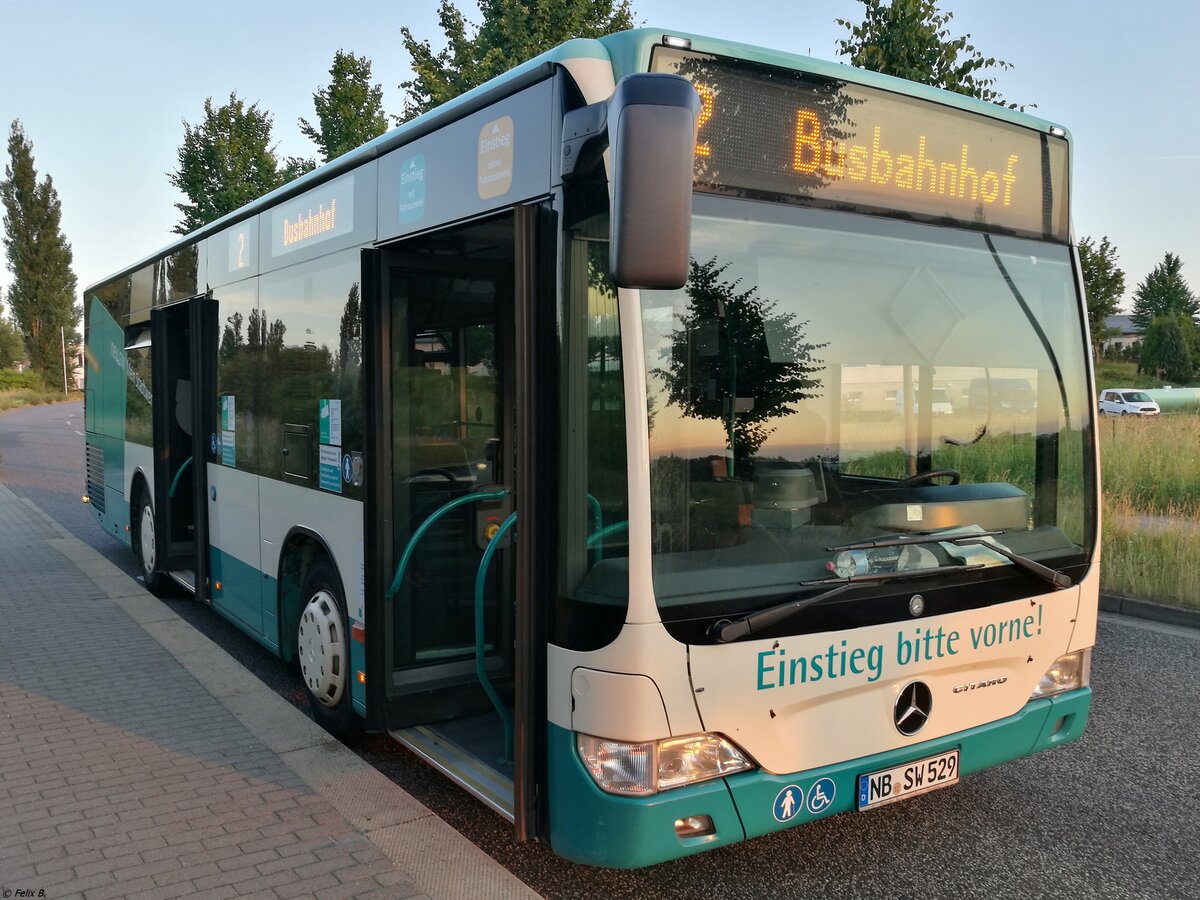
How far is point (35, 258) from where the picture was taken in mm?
75688

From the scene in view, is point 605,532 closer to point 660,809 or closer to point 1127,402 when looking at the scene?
point 660,809

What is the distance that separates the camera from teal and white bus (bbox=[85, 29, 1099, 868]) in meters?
3.15

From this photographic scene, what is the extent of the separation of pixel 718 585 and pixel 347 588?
2279 millimetres

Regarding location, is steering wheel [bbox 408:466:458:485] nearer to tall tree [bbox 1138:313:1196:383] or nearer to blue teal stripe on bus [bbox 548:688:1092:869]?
blue teal stripe on bus [bbox 548:688:1092:869]

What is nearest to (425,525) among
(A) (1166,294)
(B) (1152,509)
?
(B) (1152,509)

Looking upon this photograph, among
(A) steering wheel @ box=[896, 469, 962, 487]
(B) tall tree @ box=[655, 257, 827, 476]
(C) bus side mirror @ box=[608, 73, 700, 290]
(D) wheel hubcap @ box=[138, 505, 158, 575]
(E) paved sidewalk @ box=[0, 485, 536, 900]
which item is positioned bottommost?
(E) paved sidewalk @ box=[0, 485, 536, 900]

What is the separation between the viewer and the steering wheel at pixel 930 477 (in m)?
3.73

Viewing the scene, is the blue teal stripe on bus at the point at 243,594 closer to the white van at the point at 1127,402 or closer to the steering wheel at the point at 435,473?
the steering wheel at the point at 435,473

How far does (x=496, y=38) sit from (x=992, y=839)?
45.2 ft

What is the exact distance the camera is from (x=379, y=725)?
4.68 metres

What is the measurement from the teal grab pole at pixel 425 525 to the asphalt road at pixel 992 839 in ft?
3.34

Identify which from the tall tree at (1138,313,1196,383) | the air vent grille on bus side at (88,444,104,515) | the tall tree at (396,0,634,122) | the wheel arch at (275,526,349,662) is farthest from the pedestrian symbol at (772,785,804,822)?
the tall tree at (1138,313,1196,383)

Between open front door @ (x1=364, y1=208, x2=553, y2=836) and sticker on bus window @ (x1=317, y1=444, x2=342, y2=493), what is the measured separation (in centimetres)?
33

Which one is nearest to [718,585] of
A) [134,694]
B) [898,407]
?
[898,407]
